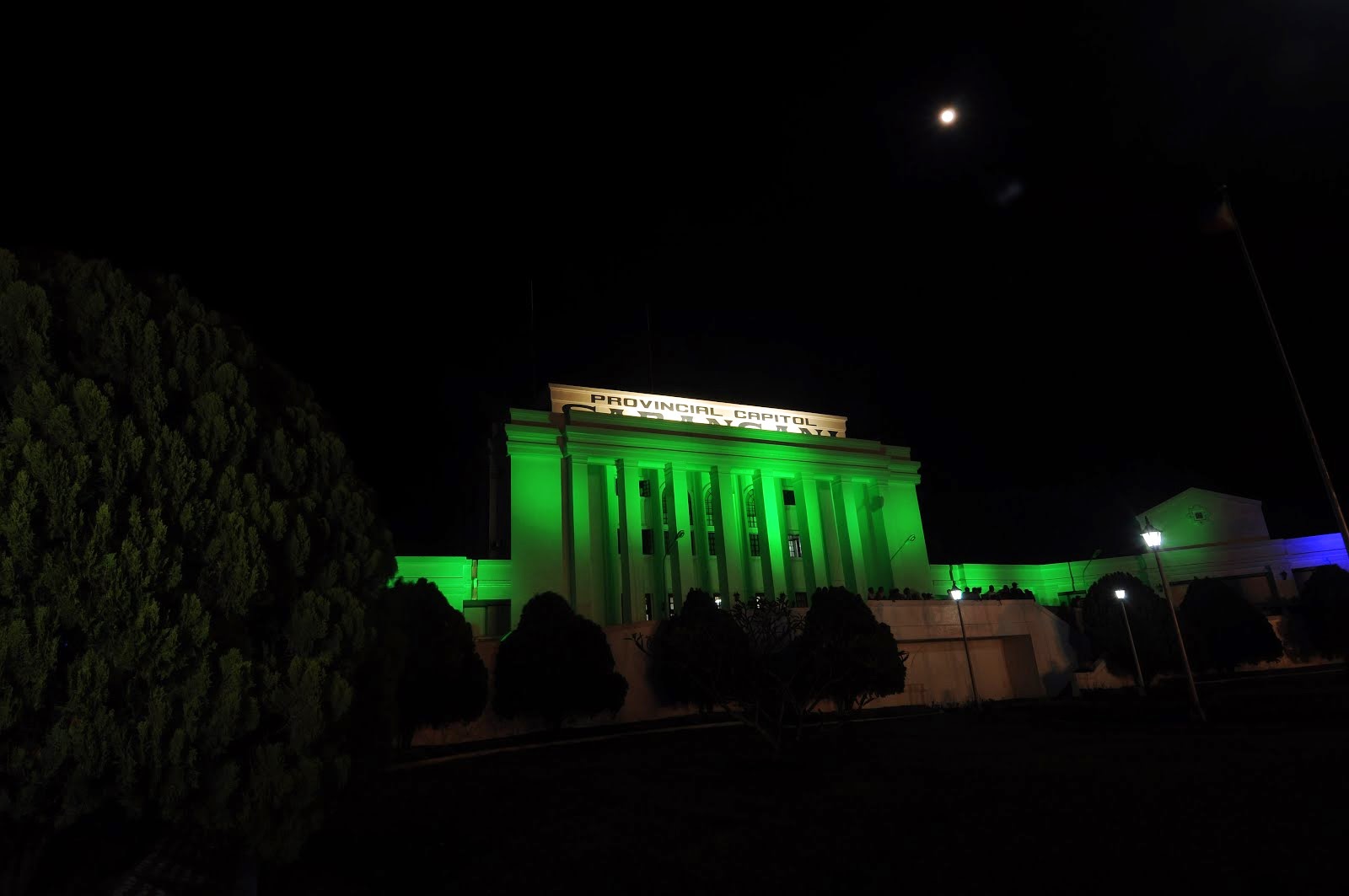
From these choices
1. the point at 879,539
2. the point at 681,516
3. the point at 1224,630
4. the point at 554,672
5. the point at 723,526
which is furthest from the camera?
the point at 879,539

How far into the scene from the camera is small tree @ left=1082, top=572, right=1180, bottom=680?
32281 millimetres

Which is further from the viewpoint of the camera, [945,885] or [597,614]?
[597,614]

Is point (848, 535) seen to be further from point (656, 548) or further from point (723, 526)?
point (656, 548)

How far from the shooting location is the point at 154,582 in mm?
6133

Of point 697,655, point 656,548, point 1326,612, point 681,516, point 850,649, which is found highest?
point 681,516

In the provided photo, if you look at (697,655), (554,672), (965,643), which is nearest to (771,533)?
(965,643)

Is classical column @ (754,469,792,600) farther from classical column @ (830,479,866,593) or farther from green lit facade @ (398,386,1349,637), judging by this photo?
classical column @ (830,479,866,593)

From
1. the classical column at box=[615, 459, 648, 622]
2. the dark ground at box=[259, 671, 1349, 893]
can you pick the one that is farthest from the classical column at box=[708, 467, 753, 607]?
the dark ground at box=[259, 671, 1349, 893]

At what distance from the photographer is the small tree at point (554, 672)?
24.2 m

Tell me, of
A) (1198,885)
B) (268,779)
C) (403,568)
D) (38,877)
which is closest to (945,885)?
(1198,885)

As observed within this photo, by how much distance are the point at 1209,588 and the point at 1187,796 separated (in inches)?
1205

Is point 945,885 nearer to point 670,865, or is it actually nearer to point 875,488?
point 670,865

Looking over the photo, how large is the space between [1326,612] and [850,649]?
2742 centimetres

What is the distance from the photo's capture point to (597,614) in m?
35.4
